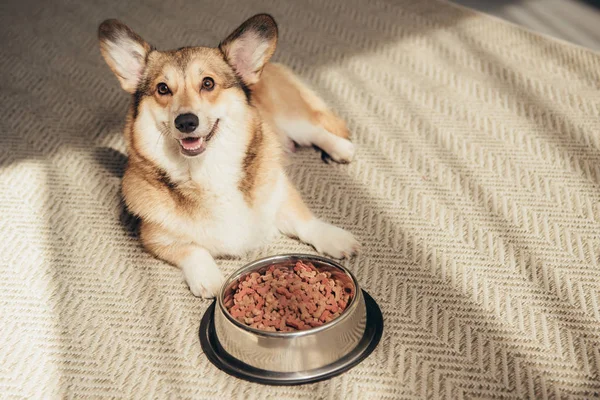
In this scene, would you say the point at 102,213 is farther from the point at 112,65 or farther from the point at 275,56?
the point at 275,56

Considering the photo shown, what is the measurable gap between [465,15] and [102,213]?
2.01 m

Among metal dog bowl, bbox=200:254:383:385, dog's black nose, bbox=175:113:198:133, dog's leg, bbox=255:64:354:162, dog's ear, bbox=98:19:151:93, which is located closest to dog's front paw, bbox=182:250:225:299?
metal dog bowl, bbox=200:254:383:385

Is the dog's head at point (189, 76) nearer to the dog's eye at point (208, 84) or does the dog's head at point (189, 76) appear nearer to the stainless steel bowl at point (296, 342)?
the dog's eye at point (208, 84)

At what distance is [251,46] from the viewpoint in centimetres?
188

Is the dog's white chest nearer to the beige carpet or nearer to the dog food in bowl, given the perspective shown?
the beige carpet

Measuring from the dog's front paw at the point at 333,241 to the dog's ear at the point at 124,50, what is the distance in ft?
2.26

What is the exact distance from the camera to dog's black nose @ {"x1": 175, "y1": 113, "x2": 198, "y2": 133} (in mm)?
1724

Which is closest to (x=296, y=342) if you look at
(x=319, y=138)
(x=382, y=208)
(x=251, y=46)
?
(x=382, y=208)

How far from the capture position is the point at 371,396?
4.97 feet

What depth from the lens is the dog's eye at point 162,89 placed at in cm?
181

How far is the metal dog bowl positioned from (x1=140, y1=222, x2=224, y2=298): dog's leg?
Answer: 16 centimetres

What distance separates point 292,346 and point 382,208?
777 millimetres

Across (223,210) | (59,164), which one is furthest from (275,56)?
(223,210)

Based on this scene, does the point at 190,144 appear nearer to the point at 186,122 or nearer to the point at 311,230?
the point at 186,122
